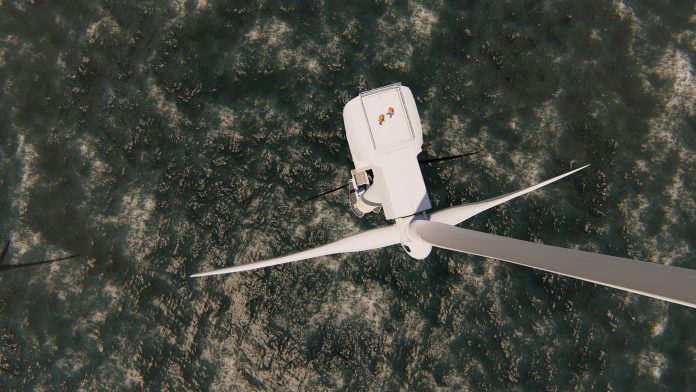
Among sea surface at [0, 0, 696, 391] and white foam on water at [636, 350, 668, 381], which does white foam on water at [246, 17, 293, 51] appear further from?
white foam on water at [636, 350, 668, 381]

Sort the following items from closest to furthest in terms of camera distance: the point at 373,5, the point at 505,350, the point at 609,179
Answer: the point at 505,350
the point at 609,179
the point at 373,5

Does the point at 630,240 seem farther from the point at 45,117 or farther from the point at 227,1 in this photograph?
the point at 45,117

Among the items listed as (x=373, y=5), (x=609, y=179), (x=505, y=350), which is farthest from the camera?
(x=373, y=5)

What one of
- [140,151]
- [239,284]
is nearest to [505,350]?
[239,284]

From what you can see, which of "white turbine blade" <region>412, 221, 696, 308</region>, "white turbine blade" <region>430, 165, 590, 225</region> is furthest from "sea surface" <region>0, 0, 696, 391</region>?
"white turbine blade" <region>412, 221, 696, 308</region>

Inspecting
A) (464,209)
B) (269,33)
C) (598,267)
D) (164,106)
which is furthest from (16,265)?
(598,267)

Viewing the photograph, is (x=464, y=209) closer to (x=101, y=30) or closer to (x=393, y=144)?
(x=393, y=144)

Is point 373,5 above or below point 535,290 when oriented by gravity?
above
